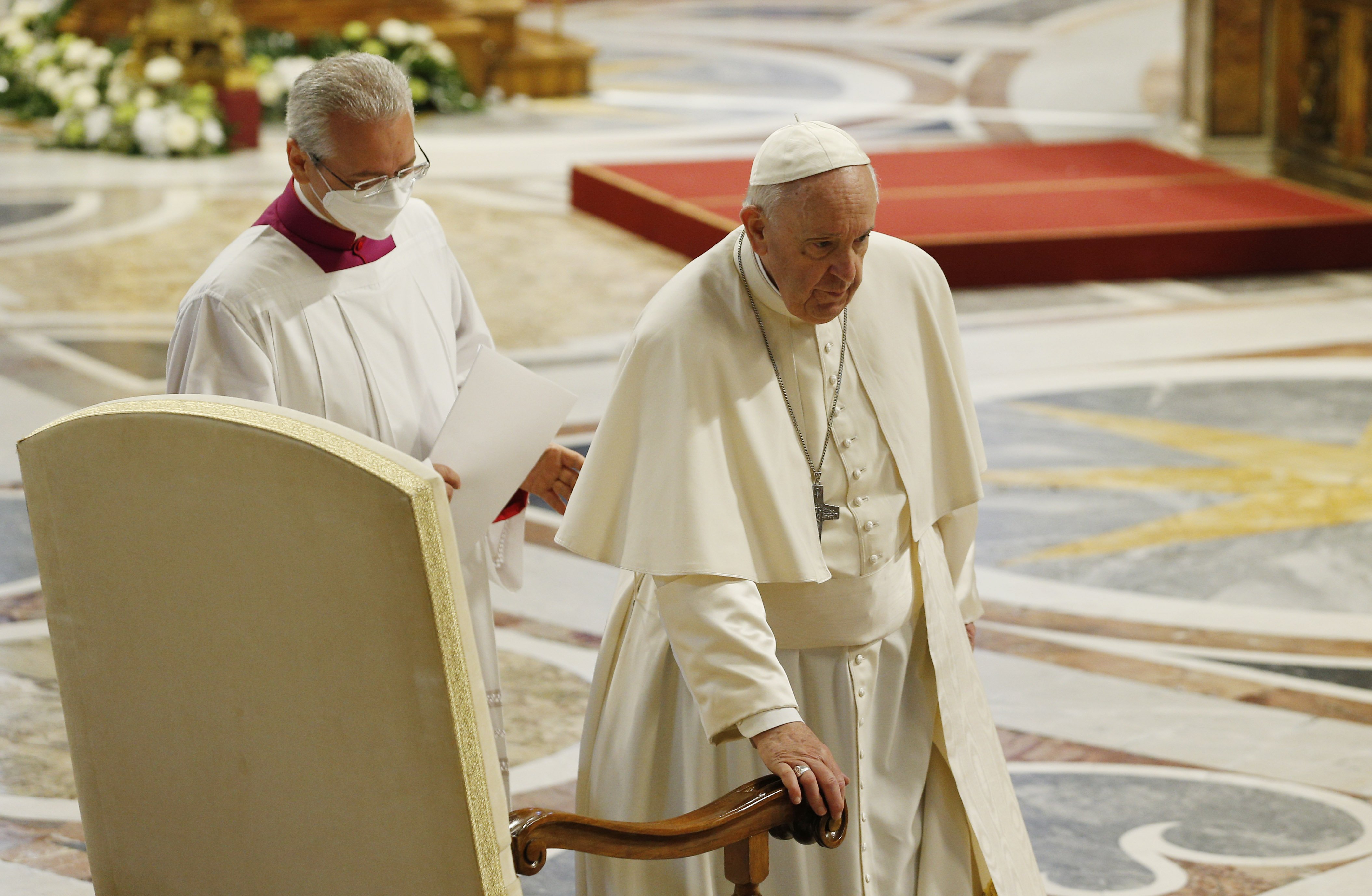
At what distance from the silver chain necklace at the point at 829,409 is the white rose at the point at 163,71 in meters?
9.33

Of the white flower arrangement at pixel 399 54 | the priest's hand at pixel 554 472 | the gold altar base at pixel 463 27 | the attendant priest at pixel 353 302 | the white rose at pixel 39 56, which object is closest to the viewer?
the attendant priest at pixel 353 302

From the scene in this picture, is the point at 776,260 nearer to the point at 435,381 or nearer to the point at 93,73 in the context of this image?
the point at 435,381

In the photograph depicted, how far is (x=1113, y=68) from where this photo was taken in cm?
1427

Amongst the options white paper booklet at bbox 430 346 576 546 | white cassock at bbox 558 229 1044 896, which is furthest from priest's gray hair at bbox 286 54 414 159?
white cassock at bbox 558 229 1044 896

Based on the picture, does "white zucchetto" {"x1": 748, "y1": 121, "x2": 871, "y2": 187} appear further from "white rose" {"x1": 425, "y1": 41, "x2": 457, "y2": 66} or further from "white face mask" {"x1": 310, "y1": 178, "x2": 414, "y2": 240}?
"white rose" {"x1": 425, "y1": 41, "x2": 457, "y2": 66}

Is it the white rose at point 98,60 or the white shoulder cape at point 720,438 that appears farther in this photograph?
the white rose at point 98,60

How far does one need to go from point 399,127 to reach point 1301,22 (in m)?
8.27

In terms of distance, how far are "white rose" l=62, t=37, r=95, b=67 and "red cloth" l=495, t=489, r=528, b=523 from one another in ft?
31.7

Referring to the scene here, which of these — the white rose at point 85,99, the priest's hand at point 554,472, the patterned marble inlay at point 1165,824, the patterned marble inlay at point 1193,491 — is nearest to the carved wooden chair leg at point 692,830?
the priest's hand at point 554,472

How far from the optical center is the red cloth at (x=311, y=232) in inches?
101

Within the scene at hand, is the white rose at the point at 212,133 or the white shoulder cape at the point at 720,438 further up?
the white shoulder cape at the point at 720,438

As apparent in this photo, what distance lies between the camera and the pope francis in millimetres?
2094

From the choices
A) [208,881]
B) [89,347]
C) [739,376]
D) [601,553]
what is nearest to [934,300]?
[739,376]

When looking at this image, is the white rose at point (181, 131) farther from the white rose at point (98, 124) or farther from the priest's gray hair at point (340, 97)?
the priest's gray hair at point (340, 97)
